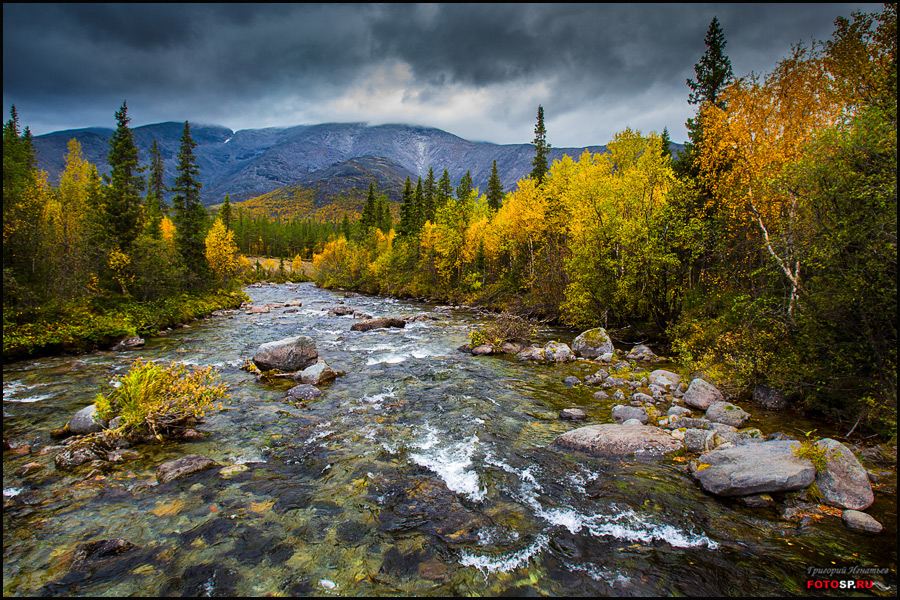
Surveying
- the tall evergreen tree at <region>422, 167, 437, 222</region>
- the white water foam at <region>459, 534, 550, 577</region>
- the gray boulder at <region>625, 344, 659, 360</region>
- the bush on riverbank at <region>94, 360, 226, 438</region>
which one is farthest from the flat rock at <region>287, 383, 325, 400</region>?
the tall evergreen tree at <region>422, 167, 437, 222</region>

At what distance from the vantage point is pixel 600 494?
853cm

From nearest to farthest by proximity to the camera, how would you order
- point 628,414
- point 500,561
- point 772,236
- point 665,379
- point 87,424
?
point 500,561 < point 87,424 < point 628,414 < point 772,236 < point 665,379

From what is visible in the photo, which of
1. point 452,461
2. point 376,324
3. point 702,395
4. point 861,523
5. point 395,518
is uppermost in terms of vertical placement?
point 376,324

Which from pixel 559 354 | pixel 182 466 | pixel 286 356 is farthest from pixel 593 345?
pixel 182 466

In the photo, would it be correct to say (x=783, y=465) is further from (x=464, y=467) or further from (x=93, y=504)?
(x=93, y=504)

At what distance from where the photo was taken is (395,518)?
25.6 feet

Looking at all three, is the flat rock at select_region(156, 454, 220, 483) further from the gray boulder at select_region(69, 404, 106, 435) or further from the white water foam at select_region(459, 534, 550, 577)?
the white water foam at select_region(459, 534, 550, 577)

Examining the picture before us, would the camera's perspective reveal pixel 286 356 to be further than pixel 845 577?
Yes

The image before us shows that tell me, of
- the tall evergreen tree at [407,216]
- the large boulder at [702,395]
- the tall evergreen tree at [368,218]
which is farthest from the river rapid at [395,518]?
the tall evergreen tree at [368,218]

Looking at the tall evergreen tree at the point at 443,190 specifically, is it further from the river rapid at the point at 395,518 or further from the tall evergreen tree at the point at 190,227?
the river rapid at the point at 395,518

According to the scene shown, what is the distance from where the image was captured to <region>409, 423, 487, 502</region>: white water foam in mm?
8836

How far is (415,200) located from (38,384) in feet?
191

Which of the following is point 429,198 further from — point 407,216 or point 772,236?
point 772,236

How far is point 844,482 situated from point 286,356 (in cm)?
1806
